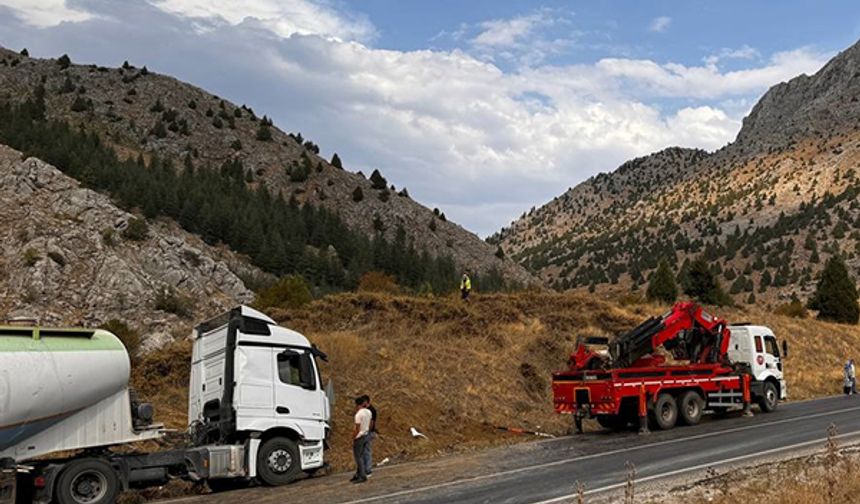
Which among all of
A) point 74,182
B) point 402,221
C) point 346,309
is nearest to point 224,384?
point 346,309

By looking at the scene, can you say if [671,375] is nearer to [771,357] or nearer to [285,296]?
[771,357]

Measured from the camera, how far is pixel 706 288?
57.2 meters

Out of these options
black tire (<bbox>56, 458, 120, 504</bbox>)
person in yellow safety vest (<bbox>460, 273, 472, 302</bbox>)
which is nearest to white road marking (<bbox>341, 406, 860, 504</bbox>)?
black tire (<bbox>56, 458, 120, 504</bbox>)

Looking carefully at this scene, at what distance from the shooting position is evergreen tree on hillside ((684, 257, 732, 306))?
2222 inches

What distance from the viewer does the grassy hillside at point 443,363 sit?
21531 millimetres

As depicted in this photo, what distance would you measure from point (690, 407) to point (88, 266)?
3335cm

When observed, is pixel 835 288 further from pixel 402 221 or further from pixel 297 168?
pixel 297 168

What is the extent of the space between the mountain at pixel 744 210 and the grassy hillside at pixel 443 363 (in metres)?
58.8

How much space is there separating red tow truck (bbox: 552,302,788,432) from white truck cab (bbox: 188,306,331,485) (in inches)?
324

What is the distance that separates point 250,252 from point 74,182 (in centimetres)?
1414

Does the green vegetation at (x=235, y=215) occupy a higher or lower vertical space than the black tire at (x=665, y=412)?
higher

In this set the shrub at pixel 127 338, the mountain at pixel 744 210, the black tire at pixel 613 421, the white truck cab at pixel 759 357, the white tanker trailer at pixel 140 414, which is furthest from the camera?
the mountain at pixel 744 210

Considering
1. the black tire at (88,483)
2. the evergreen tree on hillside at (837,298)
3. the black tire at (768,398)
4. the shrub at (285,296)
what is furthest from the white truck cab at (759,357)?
the evergreen tree on hillside at (837,298)

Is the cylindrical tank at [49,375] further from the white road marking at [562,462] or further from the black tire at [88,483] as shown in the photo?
the white road marking at [562,462]
